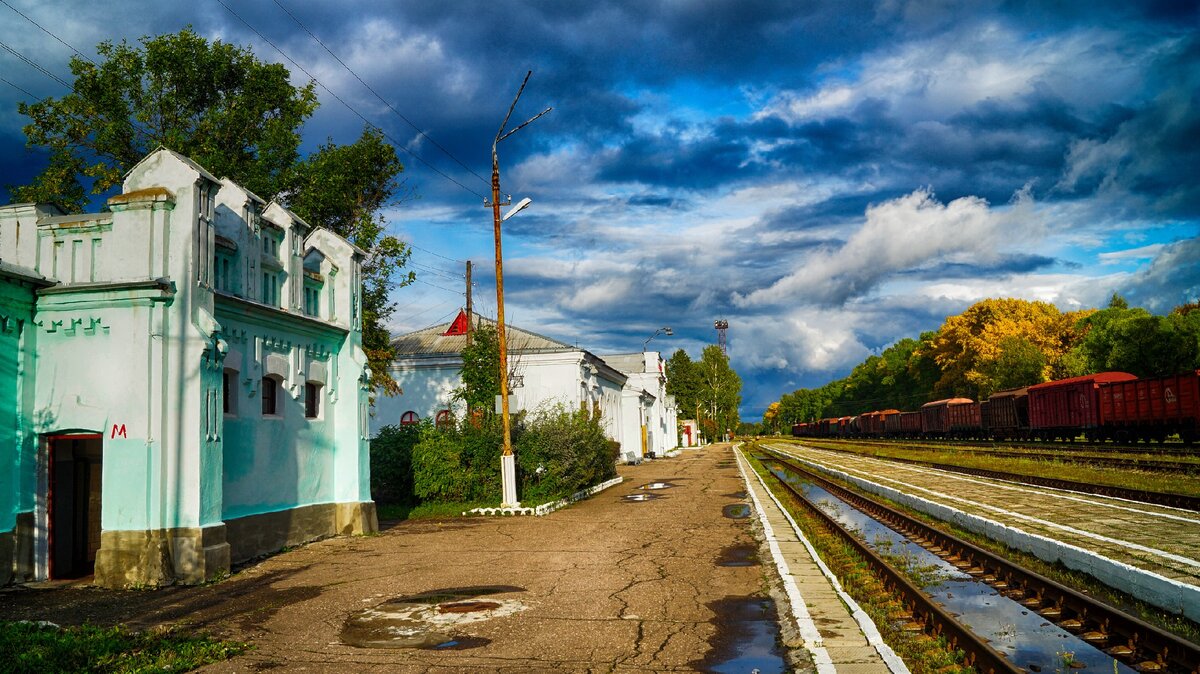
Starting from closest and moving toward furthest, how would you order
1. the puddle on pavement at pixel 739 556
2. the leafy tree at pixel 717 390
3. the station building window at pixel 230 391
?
the puddle on pavement at pixel 739 556 < the station building window at pixel 230 391 < the leafy tree at pixel 717 390

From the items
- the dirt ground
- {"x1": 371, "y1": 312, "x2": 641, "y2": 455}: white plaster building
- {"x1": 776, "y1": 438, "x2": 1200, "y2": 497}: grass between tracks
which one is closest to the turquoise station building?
the dirt ground

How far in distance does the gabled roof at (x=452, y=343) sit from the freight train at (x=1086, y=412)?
22458 mm

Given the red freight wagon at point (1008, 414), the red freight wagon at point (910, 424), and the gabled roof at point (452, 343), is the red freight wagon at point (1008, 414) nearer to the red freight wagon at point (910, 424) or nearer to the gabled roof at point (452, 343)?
the red freight wagon at point (910, 424)

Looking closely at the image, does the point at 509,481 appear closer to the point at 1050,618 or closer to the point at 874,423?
the point at 1050,618

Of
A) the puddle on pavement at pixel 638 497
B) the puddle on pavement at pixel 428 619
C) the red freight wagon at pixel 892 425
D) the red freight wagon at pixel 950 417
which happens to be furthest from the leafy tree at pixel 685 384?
the puddle on pavement at pixel 428 619

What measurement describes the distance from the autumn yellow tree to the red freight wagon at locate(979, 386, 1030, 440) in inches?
604

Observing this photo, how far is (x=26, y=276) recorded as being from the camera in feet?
37.7

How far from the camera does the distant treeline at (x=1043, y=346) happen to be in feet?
184

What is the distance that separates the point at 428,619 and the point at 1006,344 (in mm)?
70829

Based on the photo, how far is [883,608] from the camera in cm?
880

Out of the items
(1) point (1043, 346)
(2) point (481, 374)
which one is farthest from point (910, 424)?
(2) point (481, 374)

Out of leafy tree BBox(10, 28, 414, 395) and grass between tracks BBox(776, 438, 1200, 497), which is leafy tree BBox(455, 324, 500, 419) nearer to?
leafy tree BBox(10, 28, 414, 395)

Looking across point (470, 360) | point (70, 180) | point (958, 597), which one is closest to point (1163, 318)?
point (470, 360)

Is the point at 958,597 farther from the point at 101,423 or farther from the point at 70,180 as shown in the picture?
the point at 70,180
